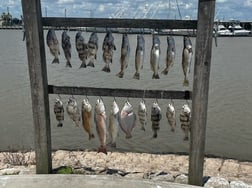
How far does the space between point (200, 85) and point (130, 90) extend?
Result: 0.77 meters

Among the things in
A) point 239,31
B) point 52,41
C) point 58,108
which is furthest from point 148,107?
point 239,31

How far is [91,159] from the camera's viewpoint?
257 inches

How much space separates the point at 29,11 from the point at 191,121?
6.91ft

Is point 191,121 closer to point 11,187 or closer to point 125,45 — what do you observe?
point 125,45

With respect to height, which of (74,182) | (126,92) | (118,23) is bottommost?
(74,182)

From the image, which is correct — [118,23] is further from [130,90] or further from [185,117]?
[185,117]

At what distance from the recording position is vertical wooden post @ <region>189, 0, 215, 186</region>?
379 centimetres

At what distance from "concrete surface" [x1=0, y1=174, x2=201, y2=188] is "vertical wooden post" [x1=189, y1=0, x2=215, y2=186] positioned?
687mm

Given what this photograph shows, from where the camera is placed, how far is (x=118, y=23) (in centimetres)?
405

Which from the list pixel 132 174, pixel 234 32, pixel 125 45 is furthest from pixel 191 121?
pixel 234 32

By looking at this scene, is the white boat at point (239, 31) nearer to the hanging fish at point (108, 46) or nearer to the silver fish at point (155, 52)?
the silver fish at point (155, 52)

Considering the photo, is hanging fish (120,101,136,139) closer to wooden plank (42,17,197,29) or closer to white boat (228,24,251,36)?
wooden plank (42,17,197,29)

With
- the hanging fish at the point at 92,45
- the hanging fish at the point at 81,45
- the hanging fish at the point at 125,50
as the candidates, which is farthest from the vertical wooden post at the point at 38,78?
the hanging fish at the point at 125,50

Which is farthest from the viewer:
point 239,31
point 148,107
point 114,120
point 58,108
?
point 239,31
